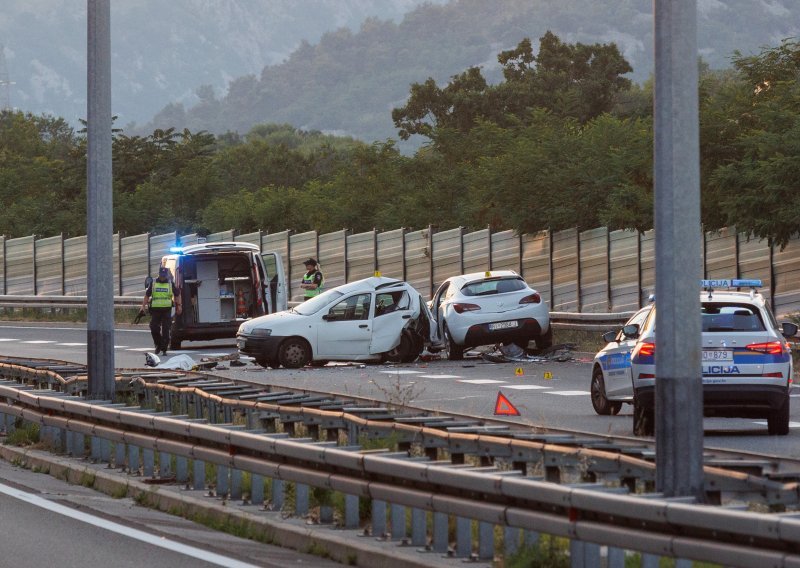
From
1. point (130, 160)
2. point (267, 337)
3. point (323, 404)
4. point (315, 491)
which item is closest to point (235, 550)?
point (315, 491)

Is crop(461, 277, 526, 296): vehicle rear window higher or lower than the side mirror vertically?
higher

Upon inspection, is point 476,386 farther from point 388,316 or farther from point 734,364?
point 734,364

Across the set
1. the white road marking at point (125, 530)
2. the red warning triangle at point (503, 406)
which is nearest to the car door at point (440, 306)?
the red warning triangle at point (503, 406)

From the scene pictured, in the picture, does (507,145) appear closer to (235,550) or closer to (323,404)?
(323,404)

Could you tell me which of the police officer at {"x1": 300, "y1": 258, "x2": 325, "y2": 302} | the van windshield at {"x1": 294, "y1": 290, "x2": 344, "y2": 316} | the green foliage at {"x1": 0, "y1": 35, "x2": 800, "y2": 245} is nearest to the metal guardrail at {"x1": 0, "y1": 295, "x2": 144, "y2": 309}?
the green foliage at {"x1": 0, "y1": 35, "x2": 800, "y2": 245}

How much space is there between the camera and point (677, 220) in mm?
10250

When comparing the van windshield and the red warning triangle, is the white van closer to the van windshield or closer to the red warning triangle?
the van windshield

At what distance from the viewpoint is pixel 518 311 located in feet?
106

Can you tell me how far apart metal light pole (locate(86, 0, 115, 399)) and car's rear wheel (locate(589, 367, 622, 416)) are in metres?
6.44

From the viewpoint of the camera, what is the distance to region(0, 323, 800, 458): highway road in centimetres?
1980

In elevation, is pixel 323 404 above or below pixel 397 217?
below

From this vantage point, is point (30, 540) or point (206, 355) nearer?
point (30, 540)

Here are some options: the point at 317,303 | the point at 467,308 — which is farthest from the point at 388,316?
the point at 467,308

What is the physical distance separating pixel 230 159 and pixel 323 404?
8936cm
